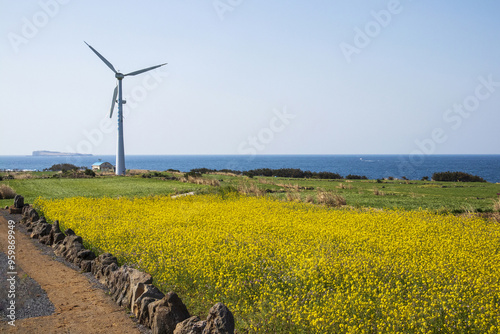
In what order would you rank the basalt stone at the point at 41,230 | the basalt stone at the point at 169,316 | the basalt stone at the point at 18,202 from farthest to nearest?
the basalt stone at the point at 18,202 → the basalt stone at the point at 41,230 → the basalt stone at the point at 169,316

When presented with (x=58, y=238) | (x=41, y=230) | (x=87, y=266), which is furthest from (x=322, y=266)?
(x=41, y=230)

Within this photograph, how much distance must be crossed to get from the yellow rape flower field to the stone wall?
2.28 ft

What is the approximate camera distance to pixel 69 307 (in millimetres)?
8422

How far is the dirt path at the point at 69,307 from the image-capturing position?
24.4 ft

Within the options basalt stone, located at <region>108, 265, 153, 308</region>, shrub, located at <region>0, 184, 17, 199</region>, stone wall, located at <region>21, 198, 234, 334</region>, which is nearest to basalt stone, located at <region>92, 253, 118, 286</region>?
stone wall, located at <region>21, 198, 234, 334</region>

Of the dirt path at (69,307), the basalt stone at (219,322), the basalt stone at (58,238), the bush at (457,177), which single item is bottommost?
the dirt path at (69,307)

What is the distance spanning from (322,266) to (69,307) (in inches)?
239

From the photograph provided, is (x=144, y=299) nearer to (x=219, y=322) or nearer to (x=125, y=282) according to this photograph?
(x=125, y=282)

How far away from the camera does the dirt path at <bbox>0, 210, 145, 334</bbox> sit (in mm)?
7434

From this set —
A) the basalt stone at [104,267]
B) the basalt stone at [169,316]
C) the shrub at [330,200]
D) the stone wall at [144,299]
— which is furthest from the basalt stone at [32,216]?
the shrub at [330,200]

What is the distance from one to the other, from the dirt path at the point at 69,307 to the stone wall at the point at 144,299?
0.31 m

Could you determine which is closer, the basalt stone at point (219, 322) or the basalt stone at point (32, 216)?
the basalt stone at point (219, 322)

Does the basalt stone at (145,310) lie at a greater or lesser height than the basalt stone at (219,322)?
lesser

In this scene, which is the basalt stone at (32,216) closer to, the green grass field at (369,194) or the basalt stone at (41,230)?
the basalt stone at (41,230)
